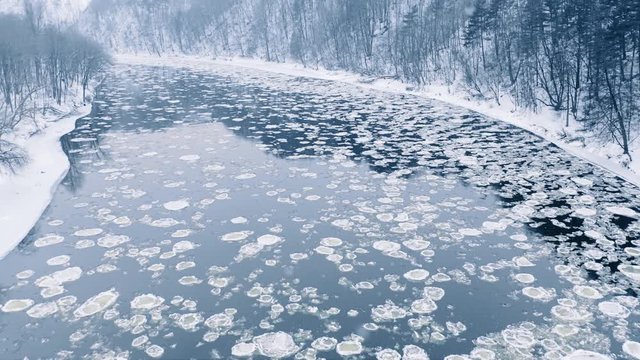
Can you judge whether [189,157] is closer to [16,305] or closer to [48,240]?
[48,240]

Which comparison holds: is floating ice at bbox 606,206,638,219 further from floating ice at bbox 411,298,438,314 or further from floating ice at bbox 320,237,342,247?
floating ice at bbox 320,237,342,247

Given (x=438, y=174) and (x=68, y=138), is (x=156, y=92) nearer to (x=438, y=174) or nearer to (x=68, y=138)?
(x=68, y=138)

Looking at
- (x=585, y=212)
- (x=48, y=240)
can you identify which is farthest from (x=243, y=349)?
(x=585, y=212)

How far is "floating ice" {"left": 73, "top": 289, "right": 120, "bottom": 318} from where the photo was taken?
633 centimetres

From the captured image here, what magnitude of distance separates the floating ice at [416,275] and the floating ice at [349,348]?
1.87 m

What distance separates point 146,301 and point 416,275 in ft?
13.7

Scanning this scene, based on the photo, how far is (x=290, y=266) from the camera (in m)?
7.56

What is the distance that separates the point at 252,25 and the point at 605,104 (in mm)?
53205

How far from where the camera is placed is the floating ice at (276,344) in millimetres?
5441

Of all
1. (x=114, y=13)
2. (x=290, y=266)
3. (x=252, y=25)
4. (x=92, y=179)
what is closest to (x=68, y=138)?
(x=92, y=179)

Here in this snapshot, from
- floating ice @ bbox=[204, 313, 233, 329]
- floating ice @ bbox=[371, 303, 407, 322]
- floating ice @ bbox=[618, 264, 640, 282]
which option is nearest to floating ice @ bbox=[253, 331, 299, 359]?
floating ice @ bbox=[204, 313, 233, 329]

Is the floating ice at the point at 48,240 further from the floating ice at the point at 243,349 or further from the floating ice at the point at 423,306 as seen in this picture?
the floating ice at the point at 423,306

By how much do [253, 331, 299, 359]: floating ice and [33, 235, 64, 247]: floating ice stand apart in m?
5.15

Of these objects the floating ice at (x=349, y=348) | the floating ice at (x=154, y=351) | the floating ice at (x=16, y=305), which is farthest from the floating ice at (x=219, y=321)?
the floating ice at (x=16, y=305)
